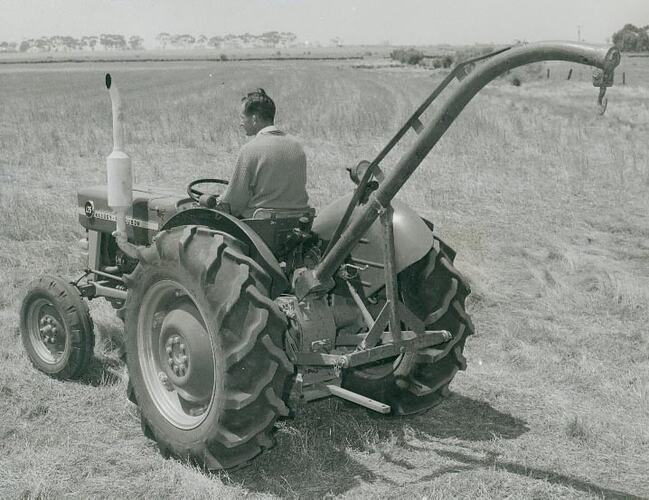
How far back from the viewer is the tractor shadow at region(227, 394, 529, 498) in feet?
13.1

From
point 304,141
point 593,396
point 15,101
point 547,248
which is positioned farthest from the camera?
point 15,101

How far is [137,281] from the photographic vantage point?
13.8ft

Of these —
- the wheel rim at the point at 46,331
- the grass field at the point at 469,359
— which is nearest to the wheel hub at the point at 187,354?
the grass field at the point at 469,359

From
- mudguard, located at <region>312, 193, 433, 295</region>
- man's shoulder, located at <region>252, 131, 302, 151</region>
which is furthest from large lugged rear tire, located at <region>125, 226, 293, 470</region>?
mudguard, located at <region>312, 193, 433, 295</region>

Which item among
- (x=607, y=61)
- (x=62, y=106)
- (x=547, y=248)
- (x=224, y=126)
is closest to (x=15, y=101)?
(x=62, y=106)

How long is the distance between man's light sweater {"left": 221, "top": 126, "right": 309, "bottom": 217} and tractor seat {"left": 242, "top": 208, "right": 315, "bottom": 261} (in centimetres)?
4

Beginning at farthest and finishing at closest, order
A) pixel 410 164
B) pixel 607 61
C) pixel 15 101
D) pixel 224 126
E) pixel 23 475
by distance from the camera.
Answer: pixel 15 101 < pixel 224 126 < pixel 23 475 < pixel 410 164 < pixel 607 61

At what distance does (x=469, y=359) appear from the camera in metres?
5.77

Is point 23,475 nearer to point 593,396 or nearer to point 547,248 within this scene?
point 593,396

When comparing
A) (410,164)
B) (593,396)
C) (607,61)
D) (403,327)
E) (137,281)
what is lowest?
(593,396)

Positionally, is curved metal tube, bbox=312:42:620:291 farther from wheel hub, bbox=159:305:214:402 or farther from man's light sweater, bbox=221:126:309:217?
wheel hub, bbox=159:305:214:402

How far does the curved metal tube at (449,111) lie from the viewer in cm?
274

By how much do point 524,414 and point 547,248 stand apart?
4.16 m

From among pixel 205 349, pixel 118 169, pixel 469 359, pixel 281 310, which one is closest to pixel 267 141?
pixel 281 310
